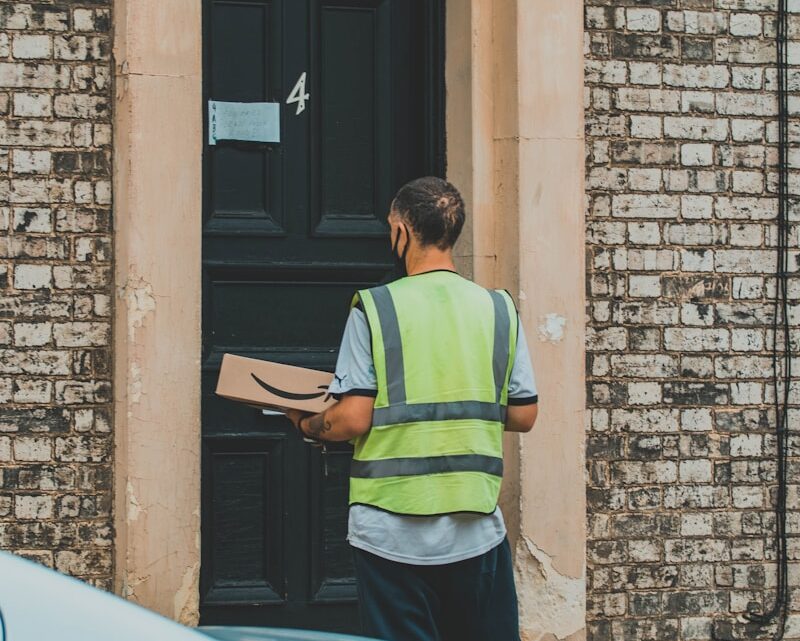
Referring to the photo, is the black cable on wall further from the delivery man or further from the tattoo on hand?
the tattoo on hand

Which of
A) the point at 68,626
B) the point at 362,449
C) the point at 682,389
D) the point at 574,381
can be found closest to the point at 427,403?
the point at 362,449

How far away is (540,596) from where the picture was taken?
595cm

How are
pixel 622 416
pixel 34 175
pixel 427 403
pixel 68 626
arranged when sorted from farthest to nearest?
pixel 622 416, pixel 34 175, pixel 427 403, pixel 68 626

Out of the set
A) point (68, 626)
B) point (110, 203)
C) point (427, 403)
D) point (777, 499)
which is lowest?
point (777, 499)

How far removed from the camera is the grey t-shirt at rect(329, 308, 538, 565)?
3.92 m

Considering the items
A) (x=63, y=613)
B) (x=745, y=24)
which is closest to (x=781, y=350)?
(x=745, y=24)

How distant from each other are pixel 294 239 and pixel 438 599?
97.9 inches

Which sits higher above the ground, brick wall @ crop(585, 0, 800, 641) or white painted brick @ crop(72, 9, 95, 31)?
white painted brick @ crop(72, 9, 95, 31)

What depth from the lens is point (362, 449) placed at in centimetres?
399

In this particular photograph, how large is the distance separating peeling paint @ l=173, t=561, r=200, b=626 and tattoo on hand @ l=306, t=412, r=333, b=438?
184cm

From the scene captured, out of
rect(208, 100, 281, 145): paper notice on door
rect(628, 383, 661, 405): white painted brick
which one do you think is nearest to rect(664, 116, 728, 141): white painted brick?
rect(628, 383, 661, 405): white painted brick

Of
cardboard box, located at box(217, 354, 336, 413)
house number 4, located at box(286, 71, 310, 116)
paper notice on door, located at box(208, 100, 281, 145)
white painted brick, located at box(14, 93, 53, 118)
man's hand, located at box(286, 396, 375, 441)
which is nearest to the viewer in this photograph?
man's hand, located at box(286, 396, 375, 441)

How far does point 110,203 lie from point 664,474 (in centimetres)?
260

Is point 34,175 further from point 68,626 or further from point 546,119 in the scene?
point 68,626
